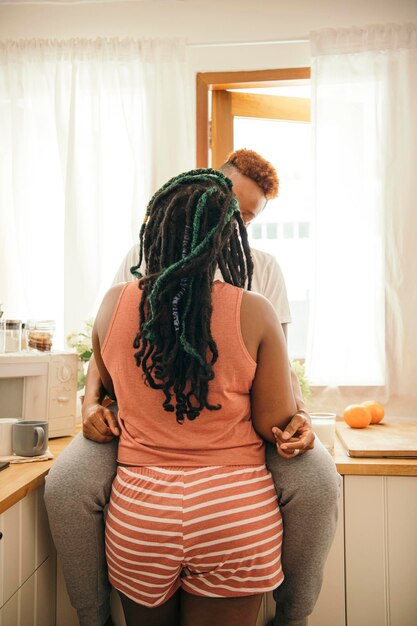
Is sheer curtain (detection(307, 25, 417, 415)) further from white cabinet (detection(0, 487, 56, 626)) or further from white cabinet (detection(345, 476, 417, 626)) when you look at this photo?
white cabinet (detection(0, 487, 56, 626))

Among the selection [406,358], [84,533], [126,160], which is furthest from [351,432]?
[126,160]

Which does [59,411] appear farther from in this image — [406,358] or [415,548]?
[406,358]

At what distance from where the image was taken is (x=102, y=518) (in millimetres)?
1364

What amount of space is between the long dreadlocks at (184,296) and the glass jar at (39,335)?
34.5 inches

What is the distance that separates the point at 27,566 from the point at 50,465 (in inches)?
10.0

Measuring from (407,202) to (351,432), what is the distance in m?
0.96

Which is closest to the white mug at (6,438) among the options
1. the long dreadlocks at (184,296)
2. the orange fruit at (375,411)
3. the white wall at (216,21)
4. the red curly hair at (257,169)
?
the long dreadlocks at (184,296)

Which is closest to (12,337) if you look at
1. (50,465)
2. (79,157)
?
(50,465)

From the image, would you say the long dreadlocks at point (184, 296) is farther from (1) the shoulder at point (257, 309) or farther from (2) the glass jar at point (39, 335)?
(2) the glass jar at point (39, 335)

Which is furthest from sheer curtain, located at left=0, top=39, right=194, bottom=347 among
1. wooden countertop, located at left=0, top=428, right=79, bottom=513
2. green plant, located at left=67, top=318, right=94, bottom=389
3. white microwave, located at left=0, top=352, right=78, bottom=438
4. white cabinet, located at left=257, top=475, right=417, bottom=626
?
white cabinet, located at left=257, top=475, right=417, bottom=626

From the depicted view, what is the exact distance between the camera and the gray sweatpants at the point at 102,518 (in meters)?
1.32

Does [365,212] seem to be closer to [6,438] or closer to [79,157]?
[79,157]

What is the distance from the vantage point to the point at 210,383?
1.17 meters

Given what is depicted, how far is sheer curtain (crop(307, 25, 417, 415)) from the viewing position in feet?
7.90
